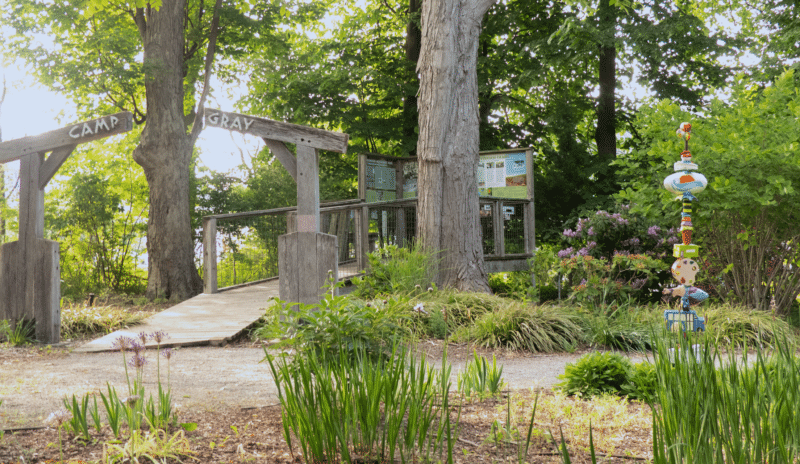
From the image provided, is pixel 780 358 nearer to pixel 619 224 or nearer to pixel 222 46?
pixel 619 224

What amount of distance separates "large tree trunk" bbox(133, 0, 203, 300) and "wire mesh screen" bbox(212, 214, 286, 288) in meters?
0.92

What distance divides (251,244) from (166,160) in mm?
2260

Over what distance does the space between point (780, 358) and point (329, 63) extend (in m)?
12.8

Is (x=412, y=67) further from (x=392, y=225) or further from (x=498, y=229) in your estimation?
(x=392, y=225)

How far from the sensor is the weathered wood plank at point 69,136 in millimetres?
5777

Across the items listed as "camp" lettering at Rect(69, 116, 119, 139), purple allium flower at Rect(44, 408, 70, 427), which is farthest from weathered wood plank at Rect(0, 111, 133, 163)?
purple allium flower at Rect(44, 408, 70, 427)

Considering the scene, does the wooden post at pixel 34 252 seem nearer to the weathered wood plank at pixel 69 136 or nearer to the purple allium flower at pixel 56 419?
the weathered wood plank at pixel 69 136

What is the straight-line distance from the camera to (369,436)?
212 cm

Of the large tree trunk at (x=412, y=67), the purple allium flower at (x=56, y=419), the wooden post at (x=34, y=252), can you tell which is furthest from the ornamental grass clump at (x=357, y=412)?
the large tree trunk at (x=412, y=67)

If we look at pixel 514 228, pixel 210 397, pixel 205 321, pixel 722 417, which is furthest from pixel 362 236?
pixel 722 417

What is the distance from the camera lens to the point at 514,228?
12.2 m

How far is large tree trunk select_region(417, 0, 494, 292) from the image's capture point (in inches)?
312

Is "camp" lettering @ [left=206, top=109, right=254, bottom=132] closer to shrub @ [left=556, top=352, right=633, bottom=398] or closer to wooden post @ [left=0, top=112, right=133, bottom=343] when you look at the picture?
wooden post @ [left=0, top=112, right=133, bottom=343]

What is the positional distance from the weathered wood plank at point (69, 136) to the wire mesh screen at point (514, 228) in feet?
22.6
